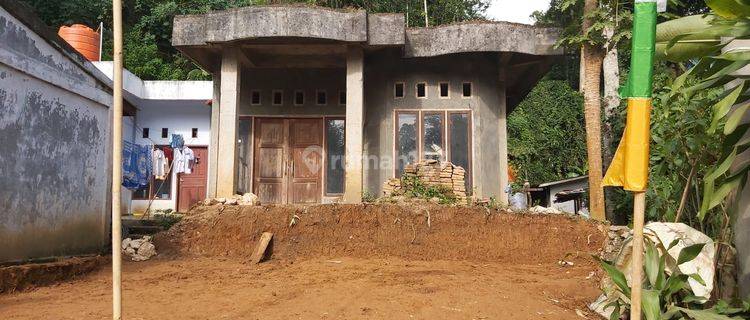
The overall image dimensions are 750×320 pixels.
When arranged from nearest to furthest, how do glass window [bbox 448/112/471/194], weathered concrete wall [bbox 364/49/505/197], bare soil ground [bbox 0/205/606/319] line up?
bare soil ground [bbox 0/205/606/319], glass window [bbox 448/112/471/194], weathered concrete wall [bbox 364/49/505/197]

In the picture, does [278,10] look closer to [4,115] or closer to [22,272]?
[4,115]

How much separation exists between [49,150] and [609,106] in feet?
36.9

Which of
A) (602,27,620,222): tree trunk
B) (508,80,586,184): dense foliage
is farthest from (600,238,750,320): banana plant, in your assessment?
(508,80,586,184): dense foliage

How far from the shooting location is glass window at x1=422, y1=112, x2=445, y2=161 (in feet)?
36.4

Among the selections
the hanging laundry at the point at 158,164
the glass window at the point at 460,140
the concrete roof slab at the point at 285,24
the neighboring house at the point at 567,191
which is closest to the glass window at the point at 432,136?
the glass window at the point at 460,140

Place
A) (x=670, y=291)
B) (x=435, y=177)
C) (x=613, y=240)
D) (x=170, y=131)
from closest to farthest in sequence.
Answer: (x=670, y=291) < (x=613, y=240) < (x=435, y=177) < (x=170, y=131)

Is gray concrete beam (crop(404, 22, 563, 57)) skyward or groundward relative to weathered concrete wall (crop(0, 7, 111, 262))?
skyward

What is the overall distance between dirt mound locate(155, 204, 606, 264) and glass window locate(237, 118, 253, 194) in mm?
2797

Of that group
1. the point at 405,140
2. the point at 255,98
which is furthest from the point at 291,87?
the point at 405,140

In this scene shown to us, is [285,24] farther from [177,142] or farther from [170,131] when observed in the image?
[170,131]

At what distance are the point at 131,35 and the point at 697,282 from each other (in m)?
22.5

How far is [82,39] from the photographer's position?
14.3 meters

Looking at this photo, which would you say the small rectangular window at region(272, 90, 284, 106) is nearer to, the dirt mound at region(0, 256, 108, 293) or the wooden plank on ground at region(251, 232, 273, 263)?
the wooden plank on ground at region(251, 232, 273, 263)

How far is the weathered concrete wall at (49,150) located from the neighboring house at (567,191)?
12823mm
